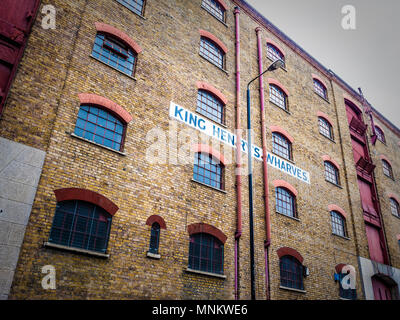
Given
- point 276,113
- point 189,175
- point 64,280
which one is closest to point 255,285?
point 189,175

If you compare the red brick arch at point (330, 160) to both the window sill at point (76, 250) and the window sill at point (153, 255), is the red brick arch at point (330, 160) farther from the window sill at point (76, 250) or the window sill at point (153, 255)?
the window sill at point (76, 250)

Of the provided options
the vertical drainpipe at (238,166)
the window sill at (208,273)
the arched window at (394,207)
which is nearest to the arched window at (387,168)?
the arched window at (394,207)

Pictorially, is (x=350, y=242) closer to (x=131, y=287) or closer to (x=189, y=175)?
(x=189, y=175)

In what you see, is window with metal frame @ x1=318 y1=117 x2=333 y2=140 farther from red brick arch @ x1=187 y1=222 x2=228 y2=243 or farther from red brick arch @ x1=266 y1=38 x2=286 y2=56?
red brick arch @ x1=187 y1=222 x2=228 y2=243

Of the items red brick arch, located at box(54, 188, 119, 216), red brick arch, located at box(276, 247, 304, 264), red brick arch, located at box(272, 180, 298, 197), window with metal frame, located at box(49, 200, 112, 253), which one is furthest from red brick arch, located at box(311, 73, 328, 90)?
window with metal frame, located at box(49, 200, 112, 253)

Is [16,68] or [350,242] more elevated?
[16,68]

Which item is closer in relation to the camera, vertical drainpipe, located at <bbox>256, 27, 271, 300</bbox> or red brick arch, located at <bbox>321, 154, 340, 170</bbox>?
vertical drainpipe, located at <bbox>256, 27, 271, 300</bbox>

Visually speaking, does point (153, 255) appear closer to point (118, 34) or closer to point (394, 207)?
point (118, 34)

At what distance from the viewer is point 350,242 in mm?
14641

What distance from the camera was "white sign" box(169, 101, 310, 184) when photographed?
34.1 feet

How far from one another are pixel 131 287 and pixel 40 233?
2.42m

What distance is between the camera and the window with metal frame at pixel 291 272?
11203 millimetres

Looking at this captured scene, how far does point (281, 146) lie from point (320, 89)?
6621mm

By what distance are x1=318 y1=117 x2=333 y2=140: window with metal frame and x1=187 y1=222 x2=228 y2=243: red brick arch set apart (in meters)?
9.67
